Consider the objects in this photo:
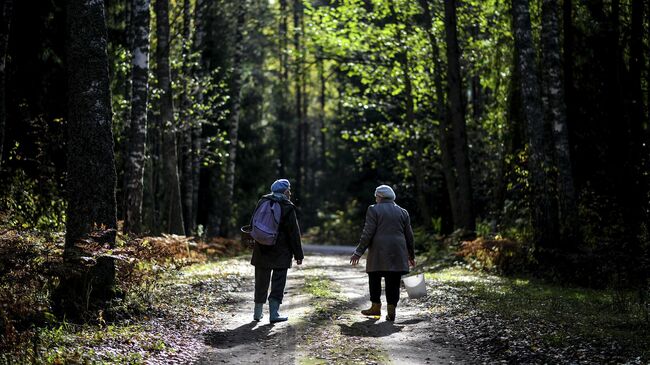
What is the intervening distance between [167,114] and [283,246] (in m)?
11.8

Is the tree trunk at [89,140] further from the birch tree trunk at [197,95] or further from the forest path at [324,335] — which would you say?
the birch tree trunk at [197,95]

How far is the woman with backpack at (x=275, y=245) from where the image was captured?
438 inches

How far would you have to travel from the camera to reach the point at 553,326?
9.84 m

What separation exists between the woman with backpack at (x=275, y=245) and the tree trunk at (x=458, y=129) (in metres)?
13.8

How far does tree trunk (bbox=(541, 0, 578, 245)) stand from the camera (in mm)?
17328

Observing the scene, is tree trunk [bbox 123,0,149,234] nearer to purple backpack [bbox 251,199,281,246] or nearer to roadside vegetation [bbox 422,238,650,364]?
purple backpack [bbox 251,199,281,246]

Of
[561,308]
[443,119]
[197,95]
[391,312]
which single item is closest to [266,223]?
[391,312]

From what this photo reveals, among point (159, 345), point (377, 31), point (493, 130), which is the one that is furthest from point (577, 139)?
point (159, 345)

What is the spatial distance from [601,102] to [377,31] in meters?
10.7

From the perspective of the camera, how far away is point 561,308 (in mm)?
11766

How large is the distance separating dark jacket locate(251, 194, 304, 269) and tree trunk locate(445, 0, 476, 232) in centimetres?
1381

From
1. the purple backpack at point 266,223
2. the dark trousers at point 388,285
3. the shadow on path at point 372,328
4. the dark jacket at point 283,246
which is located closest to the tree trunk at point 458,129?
the dark trousers at point 388,285

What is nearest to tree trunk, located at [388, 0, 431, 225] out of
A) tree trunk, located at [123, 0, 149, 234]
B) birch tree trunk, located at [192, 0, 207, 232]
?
birch tree trunk, located at [192, 0, 207, 232]

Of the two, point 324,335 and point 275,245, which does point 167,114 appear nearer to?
point 275,245
